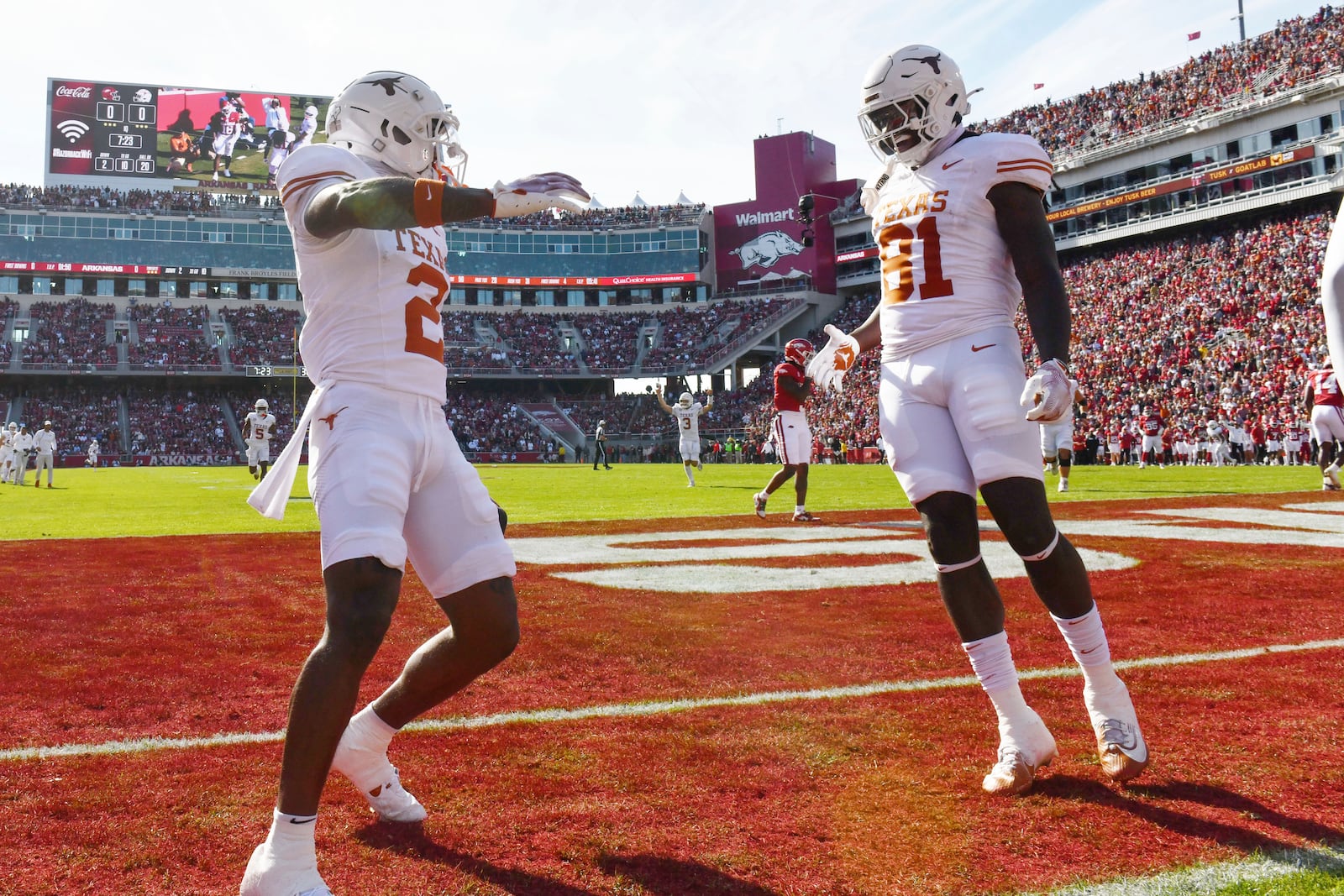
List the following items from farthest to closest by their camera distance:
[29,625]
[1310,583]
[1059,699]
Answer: [1310,583] < [29,625] < [1059,699]

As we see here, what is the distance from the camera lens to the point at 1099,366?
34.0 metres

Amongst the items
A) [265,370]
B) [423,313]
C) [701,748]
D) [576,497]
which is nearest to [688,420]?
[576,497]

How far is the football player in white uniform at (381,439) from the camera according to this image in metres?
2.42

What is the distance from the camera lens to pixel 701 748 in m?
3.30

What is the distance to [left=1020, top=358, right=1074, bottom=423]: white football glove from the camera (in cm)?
302

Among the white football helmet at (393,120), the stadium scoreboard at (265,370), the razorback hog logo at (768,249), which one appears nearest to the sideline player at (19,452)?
the stadium scoreboard at (265,370)

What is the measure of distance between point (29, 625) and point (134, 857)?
395 cm

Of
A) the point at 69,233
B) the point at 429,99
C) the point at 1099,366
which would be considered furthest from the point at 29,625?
the point at 69,233

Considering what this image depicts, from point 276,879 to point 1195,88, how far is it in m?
48.6

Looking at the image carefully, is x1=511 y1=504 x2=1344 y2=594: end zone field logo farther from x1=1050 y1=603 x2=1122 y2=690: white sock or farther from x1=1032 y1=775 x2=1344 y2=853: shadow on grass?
x1=1032 y1=775 x2=1344 y2=853: shadow on grass

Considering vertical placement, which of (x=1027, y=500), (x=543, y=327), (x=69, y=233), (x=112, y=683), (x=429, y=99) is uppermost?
(x=69, y=233)

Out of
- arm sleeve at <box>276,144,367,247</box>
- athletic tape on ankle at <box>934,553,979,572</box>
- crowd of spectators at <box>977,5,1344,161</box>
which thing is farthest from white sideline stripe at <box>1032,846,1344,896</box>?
crowd of spectators at <box>977,5,1344,161</box>

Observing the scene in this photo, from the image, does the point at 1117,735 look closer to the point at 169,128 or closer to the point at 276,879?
the point at 276,879

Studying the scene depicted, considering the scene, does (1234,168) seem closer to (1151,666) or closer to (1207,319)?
(1207,319)
